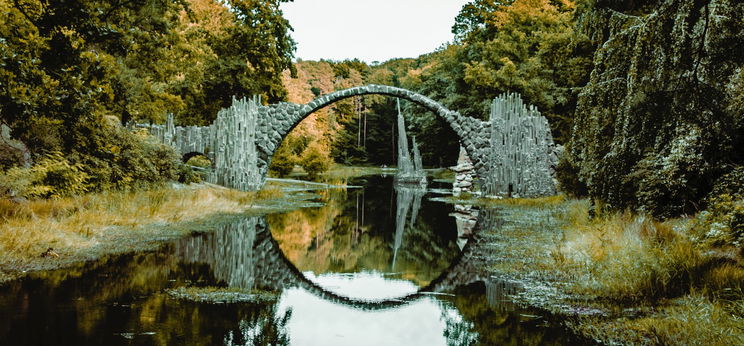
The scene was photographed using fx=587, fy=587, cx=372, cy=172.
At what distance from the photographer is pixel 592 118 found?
648cm

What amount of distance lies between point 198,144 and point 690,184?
43.5ft

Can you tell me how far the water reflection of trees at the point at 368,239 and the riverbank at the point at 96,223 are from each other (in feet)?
4.83

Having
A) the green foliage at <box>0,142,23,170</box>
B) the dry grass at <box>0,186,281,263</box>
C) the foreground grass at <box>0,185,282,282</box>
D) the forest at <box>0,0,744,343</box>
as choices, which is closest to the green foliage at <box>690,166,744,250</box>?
the forest at <box>0,0,744,343</box>

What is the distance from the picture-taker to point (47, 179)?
30.6 feet

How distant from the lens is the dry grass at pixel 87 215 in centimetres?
659

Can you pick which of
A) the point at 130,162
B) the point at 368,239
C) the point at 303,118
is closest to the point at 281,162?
the point at 303,118

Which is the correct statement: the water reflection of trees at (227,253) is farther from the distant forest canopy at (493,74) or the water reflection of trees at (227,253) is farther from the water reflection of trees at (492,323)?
the distant forest canopy at (493,74)

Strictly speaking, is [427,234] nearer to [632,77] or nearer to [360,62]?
[632,77]

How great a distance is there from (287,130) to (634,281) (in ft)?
42.5

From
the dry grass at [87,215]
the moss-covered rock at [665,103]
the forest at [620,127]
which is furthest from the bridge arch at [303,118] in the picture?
the moss-covered rock at [665,103]

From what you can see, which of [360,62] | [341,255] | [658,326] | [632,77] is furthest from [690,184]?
[360,62]

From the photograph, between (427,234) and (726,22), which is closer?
(726,22)

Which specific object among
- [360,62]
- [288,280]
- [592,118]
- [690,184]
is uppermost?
[360,62]

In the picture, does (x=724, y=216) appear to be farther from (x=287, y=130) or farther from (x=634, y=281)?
(x=287, y=130)
